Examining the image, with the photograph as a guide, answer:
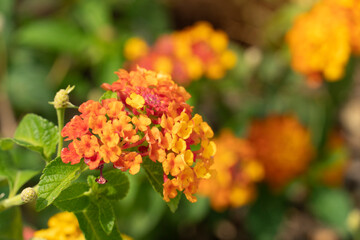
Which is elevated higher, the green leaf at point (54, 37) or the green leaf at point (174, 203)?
the green leaf at point (174, 203)

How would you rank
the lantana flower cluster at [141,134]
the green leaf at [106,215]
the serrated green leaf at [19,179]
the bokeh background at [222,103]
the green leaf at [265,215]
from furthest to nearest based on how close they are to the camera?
the green leaf at [265,215]
the bokeh background at [222,103]
the serrated green leaf at [19,179]
the green leaf at [106,215]
the lantana flower cluster at [141,134]

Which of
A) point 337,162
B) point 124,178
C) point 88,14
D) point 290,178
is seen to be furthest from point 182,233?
point 124,178

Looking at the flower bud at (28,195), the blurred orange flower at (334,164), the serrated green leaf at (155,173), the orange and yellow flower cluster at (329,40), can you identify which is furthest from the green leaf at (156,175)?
the blurred orange flower at (334,164)

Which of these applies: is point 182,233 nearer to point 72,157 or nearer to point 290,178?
point 290,178

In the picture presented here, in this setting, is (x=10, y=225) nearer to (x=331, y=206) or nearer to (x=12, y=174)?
(x=12, y=174)

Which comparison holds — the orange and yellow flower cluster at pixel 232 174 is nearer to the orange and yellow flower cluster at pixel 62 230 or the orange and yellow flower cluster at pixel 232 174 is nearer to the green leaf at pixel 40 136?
the orange and yellow flower cluster at pixel 62 230
